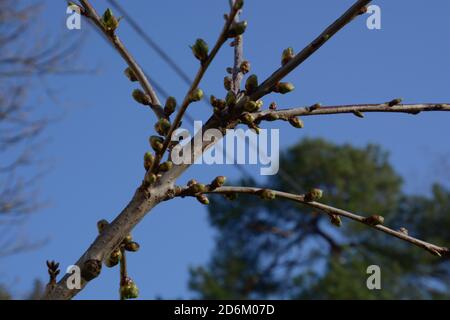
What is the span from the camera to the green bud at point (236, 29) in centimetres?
101

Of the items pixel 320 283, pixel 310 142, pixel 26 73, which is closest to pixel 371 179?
pixel 310 142

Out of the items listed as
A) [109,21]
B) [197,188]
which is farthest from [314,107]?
[109,21]

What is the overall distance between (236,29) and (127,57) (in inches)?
10.0

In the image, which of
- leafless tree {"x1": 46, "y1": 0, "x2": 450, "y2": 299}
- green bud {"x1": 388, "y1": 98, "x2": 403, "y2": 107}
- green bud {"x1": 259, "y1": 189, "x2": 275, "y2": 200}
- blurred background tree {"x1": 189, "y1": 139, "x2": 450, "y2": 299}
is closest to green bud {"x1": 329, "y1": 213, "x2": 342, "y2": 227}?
leafless tree {"x1": 46, "y1": 0, "x2": 450, "y2": 299}

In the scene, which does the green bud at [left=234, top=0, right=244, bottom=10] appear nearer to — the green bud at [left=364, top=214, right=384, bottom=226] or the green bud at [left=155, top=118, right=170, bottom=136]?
the green bud at [left=155, top=118, right=170, bottom=136]

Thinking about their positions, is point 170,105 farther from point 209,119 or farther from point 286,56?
point 286,56

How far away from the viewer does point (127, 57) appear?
1.19 m

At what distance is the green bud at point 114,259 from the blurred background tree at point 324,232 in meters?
13.5

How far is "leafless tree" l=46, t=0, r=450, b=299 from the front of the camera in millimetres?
1028

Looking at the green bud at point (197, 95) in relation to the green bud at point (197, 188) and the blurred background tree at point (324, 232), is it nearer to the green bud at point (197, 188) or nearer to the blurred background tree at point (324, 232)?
the green bud at point (197, 188)

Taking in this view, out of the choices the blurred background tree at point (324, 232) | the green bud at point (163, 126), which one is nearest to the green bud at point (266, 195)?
the green bud at point (163, 126)
